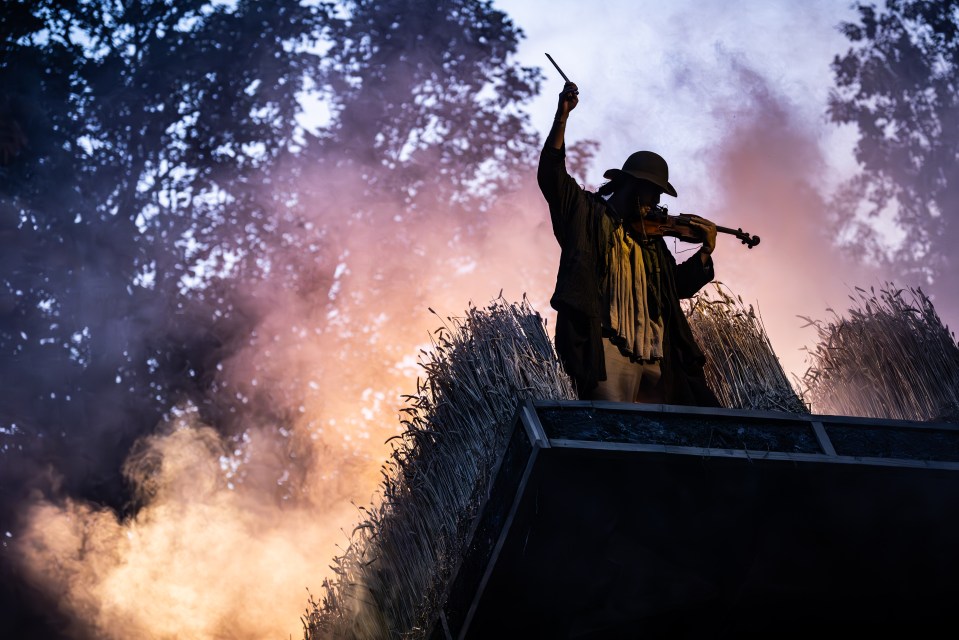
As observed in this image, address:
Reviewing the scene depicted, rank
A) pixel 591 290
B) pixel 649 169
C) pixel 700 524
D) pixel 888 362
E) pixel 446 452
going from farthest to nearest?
pixel 888 362 < pixel 649 169 < pixel 591 290 < pixel 446 452 < pixel 700 524

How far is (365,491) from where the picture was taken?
12625 millimetres

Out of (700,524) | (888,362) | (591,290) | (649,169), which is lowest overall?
(700,524)

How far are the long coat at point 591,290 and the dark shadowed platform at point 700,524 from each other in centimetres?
67

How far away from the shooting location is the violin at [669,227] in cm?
460

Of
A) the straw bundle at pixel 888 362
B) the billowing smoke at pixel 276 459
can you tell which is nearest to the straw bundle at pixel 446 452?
the straw bundle at pixel 888 362

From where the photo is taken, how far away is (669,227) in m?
4.63

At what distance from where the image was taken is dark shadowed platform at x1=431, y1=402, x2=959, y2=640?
10.8 ft

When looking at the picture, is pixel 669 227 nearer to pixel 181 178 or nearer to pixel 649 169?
pixel 649 169

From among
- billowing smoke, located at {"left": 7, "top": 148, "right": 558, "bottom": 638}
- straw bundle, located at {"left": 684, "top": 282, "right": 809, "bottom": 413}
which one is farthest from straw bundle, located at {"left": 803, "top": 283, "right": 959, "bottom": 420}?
billowing smoke, located at {"left": 7, "top": 148, "right": 558, "bottom": 638}

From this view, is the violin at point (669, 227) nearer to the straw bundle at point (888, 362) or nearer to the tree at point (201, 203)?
the straw bundle at point (888, 362)

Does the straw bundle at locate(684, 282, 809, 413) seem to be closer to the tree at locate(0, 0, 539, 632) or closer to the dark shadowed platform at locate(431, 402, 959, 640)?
the dark shadowed platform at locate(431, 402, 959, 640)

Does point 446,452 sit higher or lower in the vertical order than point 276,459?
lower

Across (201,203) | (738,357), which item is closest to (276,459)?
(201,203)

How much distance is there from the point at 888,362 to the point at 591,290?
5.61 feet
